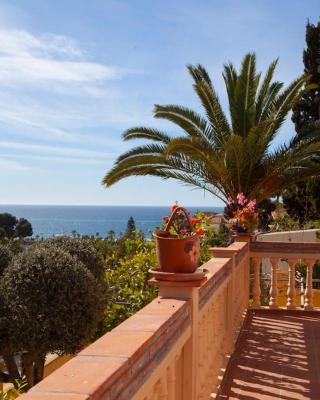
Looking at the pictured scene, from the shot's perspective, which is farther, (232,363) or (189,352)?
(232,363)

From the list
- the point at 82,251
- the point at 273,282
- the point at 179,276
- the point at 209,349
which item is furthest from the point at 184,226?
the point at 82,251

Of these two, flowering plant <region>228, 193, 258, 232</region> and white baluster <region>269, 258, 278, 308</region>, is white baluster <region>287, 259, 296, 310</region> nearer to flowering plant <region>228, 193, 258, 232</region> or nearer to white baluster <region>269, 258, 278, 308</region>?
white baluster <region>269, 258, 278, 308</region>

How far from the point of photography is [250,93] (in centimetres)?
1048

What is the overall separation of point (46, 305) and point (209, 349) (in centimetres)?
467

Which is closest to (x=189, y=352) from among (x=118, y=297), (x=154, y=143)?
(x=118, y=297)

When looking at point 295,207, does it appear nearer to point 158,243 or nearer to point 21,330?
point 21,330

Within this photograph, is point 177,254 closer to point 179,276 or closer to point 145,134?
point 179,276

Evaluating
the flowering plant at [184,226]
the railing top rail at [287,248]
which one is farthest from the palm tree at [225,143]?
the flowering plant at [184,226]

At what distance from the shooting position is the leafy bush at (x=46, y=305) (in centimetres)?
796

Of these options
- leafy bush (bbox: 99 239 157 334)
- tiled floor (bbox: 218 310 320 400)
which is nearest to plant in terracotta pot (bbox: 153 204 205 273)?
tiled floor (bbox: 218 310 320 400)

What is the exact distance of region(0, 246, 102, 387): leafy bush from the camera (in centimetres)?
796

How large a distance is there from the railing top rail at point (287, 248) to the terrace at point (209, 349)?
0.01 metres

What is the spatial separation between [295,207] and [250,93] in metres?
14.1

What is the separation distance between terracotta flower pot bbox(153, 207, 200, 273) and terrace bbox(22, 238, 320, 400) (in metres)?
0.11
